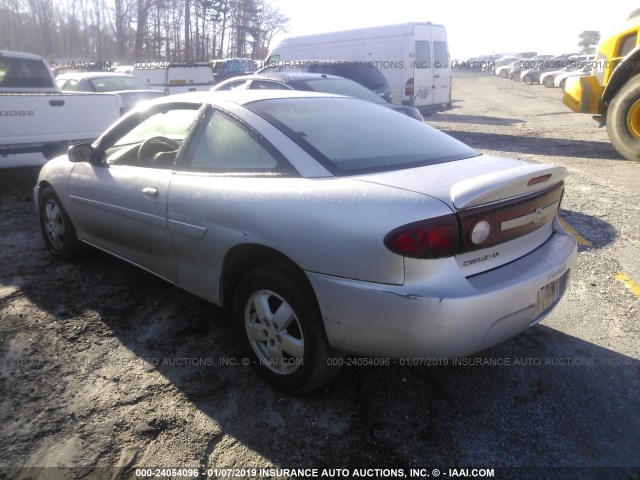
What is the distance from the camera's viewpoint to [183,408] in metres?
2.64

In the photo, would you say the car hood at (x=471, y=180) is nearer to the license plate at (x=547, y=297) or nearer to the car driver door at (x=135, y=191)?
the license plate at (x=547, y=297)

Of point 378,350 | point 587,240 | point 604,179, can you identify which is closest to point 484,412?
point 378,350

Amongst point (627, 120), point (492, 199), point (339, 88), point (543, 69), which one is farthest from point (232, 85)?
point (543, 69)

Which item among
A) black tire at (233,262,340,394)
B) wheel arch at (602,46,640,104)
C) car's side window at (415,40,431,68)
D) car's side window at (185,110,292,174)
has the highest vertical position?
car's side window at (415,40,431,68)

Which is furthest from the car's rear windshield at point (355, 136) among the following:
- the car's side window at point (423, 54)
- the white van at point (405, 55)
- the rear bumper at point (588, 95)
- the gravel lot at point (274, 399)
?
the car's side window at point (423, 54)

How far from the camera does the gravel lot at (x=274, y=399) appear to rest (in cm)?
227

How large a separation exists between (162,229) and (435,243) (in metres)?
1.79

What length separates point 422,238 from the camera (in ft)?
7.03

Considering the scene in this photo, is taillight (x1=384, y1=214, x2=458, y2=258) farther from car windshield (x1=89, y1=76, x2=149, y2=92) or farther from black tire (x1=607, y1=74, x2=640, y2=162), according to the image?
car windshield (x1=89, y1=76, x2=149, y2=92)

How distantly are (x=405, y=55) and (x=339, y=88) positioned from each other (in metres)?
5.43

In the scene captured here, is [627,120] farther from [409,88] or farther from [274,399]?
[274,399]

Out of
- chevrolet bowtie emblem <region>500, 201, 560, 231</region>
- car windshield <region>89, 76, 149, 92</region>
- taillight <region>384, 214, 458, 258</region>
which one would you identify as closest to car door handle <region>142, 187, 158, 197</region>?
taillight <region>384, 214, 458, 258</region>

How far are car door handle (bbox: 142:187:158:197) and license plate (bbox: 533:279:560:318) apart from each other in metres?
2.26

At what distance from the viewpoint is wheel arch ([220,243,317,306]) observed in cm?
250
